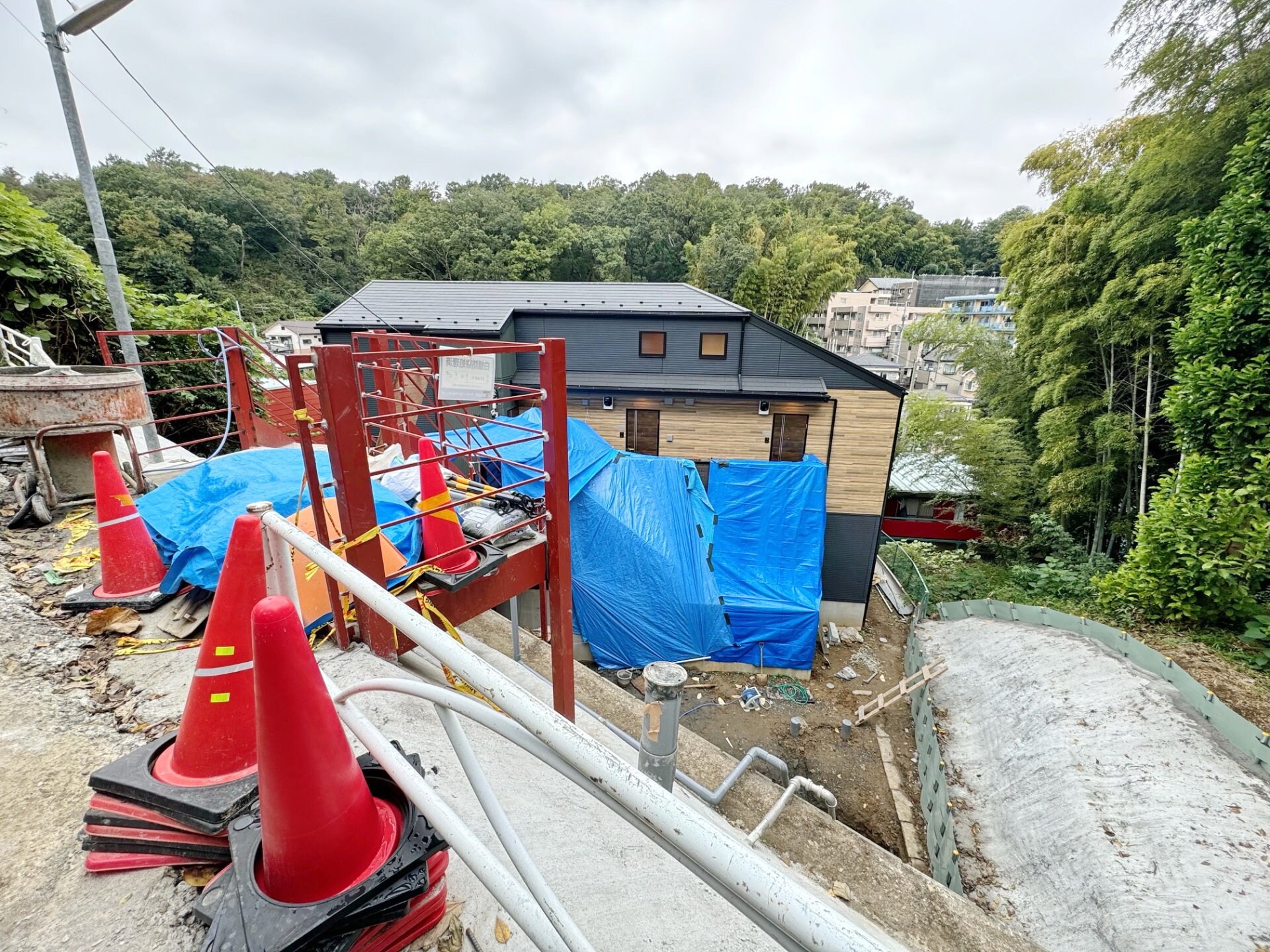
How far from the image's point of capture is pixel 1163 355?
1034 cm

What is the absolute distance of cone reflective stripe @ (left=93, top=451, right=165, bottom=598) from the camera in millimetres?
3066

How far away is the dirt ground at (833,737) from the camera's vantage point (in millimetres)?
6574

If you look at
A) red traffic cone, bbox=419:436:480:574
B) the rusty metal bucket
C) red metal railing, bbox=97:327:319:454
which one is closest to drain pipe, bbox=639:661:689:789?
red traffic cone, bbox=419:436:480:574

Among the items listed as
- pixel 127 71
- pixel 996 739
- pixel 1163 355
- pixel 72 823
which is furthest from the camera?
pixel 1163 355

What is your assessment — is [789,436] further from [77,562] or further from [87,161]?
[87,161]

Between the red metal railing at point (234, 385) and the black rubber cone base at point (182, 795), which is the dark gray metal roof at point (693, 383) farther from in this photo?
the black rubber cone base at point (182, 795)

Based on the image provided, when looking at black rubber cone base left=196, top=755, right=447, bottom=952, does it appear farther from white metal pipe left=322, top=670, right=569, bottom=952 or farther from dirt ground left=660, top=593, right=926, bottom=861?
dirt ground left=660, top=593, right=926, bottom=861

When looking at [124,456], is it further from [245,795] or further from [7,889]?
[245,795]

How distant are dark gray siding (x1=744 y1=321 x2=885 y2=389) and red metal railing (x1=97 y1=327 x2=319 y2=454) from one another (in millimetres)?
8028

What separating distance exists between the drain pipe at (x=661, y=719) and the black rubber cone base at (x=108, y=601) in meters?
3.11

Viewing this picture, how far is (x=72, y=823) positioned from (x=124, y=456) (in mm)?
5639

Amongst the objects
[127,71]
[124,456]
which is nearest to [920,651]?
[124,456]

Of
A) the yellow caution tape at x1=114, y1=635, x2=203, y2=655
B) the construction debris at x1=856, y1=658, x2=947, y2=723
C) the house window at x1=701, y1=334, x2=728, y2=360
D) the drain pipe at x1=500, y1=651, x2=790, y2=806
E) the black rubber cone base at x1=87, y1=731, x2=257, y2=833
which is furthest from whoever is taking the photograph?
the house window at x1=701, y1=334, x2=728, y2=360

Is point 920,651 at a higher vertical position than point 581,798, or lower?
lower
